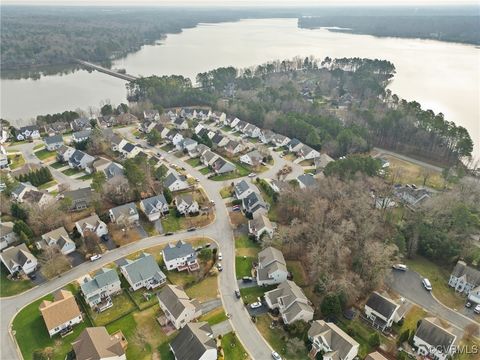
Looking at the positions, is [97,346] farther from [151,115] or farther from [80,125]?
[151,115]

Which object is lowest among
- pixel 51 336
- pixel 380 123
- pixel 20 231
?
pixel 51 336

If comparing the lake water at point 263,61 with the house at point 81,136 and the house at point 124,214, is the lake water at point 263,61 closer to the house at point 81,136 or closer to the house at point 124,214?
the house at point 81,136

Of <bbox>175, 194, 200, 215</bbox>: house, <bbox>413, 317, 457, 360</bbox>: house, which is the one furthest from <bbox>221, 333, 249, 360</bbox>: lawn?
<bbox>175, 194, 200, 215</bbox>: house

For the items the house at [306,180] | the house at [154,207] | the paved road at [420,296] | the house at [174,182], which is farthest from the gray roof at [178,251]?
the house at [306,180]

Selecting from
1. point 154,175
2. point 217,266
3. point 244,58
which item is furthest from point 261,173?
point 244,58

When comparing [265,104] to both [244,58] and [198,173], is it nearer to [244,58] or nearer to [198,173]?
[198,173]

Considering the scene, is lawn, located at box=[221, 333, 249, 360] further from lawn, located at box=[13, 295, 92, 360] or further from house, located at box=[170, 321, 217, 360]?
lawn, located at box=[13, 295, 92, 360]
